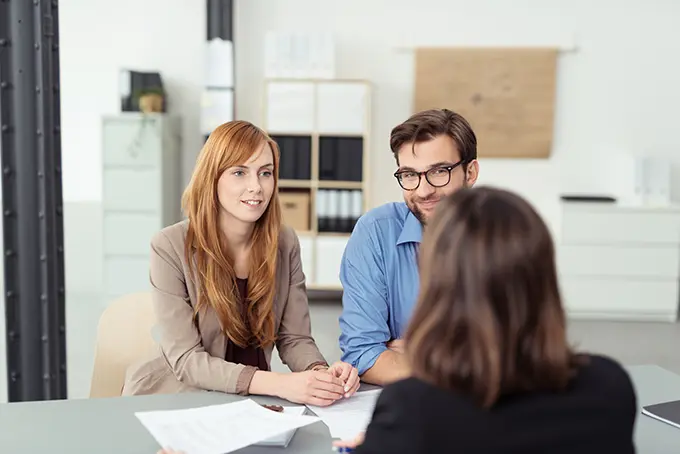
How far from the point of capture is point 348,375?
180 centimetres

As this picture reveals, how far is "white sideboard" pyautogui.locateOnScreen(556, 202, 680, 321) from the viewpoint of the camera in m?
5.58

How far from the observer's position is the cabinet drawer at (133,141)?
18.3 ft

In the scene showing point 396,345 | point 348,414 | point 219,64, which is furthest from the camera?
point 219,64

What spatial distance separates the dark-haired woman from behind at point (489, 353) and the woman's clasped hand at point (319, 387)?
71 centimetres

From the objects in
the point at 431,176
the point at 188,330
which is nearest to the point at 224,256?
the point at 188,330

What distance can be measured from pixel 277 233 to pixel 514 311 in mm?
1292

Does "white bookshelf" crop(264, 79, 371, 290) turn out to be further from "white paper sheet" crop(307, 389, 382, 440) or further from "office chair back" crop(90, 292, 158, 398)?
"white paper sheet" crop(307, 389, 382, 440)

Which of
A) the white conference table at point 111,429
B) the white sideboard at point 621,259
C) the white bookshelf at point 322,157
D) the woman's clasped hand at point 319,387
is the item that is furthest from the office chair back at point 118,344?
the white sideboard at point 621,259

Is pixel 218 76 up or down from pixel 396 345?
up

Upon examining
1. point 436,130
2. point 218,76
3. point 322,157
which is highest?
point 218,76

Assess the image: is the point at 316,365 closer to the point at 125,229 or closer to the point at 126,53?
the point at 125,229

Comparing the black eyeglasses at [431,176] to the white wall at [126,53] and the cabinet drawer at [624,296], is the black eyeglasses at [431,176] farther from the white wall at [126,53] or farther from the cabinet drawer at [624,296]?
the white wall at [126,53]

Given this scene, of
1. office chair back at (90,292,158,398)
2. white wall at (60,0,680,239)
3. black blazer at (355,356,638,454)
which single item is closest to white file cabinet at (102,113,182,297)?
white wall at (60,0,680,239)

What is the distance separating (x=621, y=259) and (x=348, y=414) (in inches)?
174
